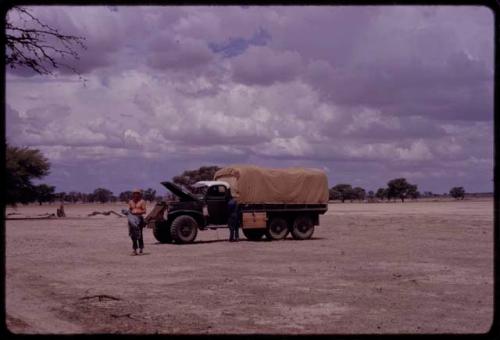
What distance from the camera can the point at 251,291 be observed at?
405 inches

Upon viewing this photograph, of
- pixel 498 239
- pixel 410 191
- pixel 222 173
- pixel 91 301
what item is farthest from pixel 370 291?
pixel 410 191

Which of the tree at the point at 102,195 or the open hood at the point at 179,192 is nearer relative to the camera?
the open hood at the point at 179,192

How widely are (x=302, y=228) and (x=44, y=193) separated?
3425 centimetres

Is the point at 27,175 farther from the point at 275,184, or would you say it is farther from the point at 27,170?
the point at 275,184

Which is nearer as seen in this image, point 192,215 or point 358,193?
point 192,215

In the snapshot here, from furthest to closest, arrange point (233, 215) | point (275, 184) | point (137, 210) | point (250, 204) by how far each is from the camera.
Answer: point (275, 184) < point (250, 204) < point (233, 215) < point (137, 210)

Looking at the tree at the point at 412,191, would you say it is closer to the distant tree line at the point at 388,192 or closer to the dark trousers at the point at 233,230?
the distant tree line at the point at 388,192

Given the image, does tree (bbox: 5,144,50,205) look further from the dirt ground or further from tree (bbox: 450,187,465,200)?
tree (bbox: 450,187,465,200)

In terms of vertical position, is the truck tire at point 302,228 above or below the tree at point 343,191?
below

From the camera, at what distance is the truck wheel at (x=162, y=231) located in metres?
20.9

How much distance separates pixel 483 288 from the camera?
420 inches

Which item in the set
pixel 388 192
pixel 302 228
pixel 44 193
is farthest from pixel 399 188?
pixel 302 228

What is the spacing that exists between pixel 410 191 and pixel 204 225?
12234cm

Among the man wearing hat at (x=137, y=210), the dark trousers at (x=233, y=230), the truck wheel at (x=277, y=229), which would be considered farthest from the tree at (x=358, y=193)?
the man wearing hat at (x=137, y=210)
